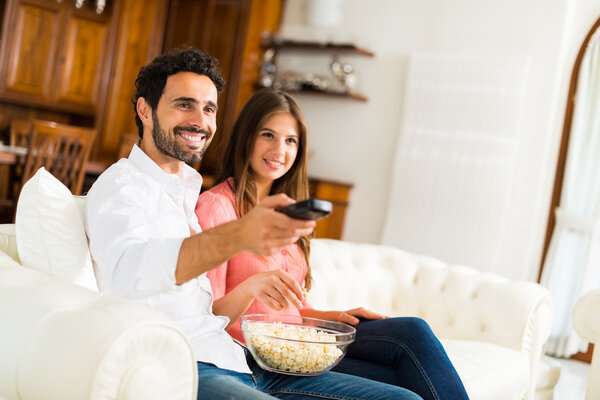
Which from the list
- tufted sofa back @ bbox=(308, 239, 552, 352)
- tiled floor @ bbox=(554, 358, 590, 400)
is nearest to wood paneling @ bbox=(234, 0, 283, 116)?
tufted sofa back @ bbox=(308, 239, 552, 352)

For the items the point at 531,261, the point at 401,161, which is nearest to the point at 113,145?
the point at 401,161

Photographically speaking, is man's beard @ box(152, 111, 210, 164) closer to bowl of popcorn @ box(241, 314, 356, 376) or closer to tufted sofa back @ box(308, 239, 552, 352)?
bowl of popcorn @ box(241, 314, 356, 376)

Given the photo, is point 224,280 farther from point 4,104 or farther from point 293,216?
point 4,104

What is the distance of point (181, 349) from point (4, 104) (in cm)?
534

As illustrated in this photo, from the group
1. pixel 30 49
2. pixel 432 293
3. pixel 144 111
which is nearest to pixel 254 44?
pixel 30 49

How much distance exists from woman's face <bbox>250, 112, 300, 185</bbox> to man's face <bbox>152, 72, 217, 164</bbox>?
505mm

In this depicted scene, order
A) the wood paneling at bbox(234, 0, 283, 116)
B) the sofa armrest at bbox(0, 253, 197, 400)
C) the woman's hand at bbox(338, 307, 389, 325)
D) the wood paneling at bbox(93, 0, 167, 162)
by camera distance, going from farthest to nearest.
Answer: the wood paneling at bbox(93, 0, 167, 162)
the wood paneling at bbox(234, 0, 283, 116)
the woman's hand at bbox(338, 307, 389, 325)
the sofa armrest at bbox(0, 253, 197, 400)

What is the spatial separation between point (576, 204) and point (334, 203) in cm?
166

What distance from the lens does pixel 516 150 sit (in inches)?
175

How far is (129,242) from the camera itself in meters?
1.18

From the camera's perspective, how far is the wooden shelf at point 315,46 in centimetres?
494

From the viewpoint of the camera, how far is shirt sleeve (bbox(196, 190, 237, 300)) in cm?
174

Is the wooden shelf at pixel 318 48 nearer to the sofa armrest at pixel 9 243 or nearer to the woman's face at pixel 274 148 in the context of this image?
the woman's face at pixel 274 148

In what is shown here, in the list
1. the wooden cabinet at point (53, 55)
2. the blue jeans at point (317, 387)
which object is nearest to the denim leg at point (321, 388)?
the blue jeans at point (317, 387)
